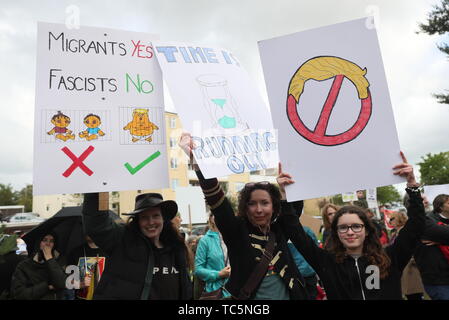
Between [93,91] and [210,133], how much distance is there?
887 millimetres

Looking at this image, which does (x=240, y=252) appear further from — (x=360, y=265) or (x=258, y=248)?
(x=360, y=265)

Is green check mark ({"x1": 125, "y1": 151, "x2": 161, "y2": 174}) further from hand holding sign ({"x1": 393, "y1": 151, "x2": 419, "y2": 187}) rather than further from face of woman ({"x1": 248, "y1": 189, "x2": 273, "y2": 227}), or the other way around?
hand holding sign ({"x1": 393, "y1": 151, "x2": 419, "y2": 187})

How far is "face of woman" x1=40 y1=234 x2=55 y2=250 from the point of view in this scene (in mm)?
3590

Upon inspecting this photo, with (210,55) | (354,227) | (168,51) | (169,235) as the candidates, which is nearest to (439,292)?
(354,227)

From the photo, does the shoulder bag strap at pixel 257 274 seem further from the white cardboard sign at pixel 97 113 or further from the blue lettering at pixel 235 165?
the white cardboard sign at pixel 97 113

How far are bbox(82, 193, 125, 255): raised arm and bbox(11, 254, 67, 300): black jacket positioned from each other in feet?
4.48

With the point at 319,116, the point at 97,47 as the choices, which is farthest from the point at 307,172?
the point at 97,47

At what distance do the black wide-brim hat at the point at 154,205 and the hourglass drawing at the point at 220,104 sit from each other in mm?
736

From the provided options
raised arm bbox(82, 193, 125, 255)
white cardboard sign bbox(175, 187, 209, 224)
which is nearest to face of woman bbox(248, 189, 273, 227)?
raised arm bbox(82, 193, 125, 255)

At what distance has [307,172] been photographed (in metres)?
2.38

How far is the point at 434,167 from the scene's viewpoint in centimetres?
4984

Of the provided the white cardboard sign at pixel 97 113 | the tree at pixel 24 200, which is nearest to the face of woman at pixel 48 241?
the white cardboard sign at pixel 97 113

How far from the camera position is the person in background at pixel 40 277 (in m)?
3.35

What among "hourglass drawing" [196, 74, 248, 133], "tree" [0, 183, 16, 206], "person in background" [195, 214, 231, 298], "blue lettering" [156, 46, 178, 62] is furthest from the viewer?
"tree" [0, 183, 16, 206]
